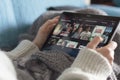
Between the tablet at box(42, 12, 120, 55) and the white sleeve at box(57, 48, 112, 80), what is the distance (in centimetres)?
7

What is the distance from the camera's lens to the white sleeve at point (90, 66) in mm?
583

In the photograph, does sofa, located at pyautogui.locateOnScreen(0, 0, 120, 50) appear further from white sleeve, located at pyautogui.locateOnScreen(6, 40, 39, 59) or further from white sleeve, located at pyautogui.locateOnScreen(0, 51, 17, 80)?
white sleeve, located at pyautogui.locateOnScreen(0, 51, 17, 80)

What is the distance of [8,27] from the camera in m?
1.07

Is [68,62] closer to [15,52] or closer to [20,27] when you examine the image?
[15,52]

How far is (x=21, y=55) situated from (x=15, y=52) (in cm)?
2

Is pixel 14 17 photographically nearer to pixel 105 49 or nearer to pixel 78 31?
pixel 78 31

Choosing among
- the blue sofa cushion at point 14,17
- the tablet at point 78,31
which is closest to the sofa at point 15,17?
the blue sofa cushion at point 14,17

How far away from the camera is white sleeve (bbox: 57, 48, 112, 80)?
1.91 ft

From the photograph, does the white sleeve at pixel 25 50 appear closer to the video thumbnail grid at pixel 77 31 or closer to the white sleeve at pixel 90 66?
the video thumbnail grid at pixel 77 31

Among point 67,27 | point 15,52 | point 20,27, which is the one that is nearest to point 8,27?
point 20,27

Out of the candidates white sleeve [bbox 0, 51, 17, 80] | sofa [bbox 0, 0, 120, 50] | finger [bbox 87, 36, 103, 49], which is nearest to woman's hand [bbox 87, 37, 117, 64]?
finger [bbox 87, 36, 103, 49]

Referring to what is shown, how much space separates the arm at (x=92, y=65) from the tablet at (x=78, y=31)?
0.05 metres

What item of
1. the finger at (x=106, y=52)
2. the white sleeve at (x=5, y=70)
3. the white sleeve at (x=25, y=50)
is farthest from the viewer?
the white sleeve at (x=25, y=50)

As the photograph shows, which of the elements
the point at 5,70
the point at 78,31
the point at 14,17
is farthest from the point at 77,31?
the point at 14,17
